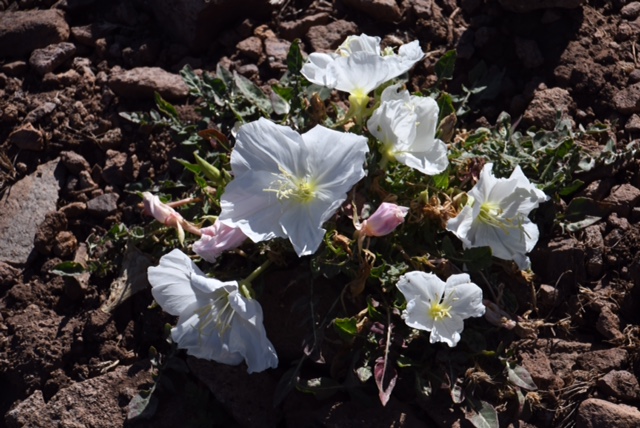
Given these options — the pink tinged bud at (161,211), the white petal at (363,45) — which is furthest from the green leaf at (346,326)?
the white petal at (363,45)

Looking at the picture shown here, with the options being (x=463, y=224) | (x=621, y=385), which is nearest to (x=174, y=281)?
(x=463, y=224)

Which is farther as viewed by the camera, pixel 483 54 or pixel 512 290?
pixel 483 54

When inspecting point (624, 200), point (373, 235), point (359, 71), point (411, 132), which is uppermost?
point (359, 71)

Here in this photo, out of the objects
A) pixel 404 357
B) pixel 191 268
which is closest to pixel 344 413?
pixel 404 357

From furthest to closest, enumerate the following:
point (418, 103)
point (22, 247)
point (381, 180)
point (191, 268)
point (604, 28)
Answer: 1. point (604, 28)
2. point (22, 247)
3. point (381, 180)
4. point (418, 103)
5. point (191, 268)

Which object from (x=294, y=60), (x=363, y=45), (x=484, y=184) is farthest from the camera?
(x=294, y=60)

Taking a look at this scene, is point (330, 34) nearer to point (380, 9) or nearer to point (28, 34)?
point (380, 9)

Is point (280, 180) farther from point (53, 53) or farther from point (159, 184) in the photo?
point (53, 53)

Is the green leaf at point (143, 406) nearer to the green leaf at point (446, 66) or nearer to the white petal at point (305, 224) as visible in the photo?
the white petal at point (305, 224)
